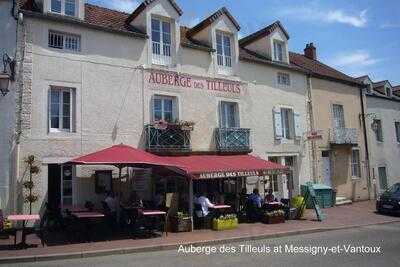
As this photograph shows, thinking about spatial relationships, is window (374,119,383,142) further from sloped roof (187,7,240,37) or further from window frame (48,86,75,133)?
window frame (48,86,75,133)

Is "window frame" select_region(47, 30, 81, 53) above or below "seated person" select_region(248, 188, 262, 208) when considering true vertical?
above

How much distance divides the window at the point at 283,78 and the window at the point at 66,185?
12036 millimetres

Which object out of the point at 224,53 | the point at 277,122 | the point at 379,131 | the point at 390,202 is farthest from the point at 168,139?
the point at 379,131

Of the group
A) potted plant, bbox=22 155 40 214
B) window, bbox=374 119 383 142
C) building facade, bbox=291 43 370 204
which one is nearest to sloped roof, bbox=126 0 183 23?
potted plant, bbox=22 155 40 214

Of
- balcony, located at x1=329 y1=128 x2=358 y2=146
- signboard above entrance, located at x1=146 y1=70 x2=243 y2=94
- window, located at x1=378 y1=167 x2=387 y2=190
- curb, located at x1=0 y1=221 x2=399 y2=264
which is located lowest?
curb, located at x1=0 y1=221 x2=399 y2=264

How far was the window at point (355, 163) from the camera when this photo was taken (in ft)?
83.3

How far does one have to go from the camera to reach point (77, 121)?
1519 centimetres

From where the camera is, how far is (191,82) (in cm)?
1839

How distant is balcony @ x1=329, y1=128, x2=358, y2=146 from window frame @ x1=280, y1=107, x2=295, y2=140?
10.2 feet

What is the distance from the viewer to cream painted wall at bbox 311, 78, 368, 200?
77.9 ft

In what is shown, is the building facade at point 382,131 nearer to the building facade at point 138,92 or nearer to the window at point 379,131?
the window at point 379,131

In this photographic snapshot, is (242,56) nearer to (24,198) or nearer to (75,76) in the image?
(75,76)

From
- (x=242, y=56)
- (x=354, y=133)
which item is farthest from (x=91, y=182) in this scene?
(x=354, y=133)

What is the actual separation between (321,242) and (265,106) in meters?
9.79
